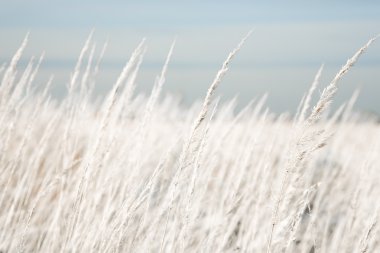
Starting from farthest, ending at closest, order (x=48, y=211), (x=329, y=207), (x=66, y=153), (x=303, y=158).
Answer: (x=329, y=207) → (x=48, y=211) → (x=66, y=153) → (x=303, y=158)

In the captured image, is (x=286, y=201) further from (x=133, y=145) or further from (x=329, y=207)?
(x=329, y=207)

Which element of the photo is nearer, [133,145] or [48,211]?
[133,145]

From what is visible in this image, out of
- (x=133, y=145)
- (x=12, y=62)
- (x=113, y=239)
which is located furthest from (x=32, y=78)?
(x=113, y=239)

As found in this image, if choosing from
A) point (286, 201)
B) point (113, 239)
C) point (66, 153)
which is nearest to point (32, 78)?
point (66, 153)

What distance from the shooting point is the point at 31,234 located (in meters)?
2.74

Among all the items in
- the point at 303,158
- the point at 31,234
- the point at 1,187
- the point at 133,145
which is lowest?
the point at 31,234

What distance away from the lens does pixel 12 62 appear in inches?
108

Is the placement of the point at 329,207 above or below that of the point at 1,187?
above

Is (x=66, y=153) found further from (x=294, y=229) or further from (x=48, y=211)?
(x=294, y=229)

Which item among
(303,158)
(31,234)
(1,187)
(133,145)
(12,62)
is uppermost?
(12,62)

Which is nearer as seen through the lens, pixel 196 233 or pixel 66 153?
pixel 66 153

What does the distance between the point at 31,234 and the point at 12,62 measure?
3.27 feet

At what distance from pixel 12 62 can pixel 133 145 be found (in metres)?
0.85

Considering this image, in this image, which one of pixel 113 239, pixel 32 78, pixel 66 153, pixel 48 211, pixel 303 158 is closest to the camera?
pixel 303 158
